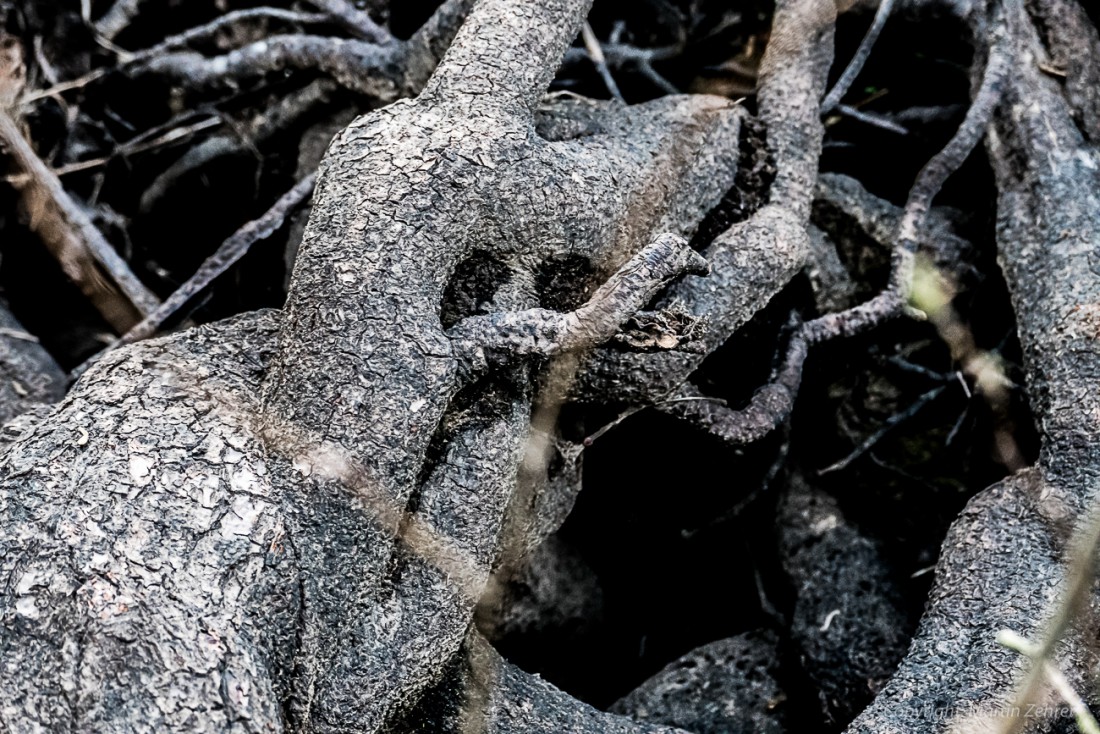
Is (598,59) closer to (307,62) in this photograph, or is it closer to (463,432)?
(307,62)

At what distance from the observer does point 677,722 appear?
1.45 meters

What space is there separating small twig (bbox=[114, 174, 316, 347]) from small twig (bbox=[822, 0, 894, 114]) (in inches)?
34.3

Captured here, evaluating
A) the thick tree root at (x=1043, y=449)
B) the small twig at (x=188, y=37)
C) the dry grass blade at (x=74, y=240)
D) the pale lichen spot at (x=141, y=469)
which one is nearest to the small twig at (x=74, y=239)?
the dry grass blade at (x=74, y=240)

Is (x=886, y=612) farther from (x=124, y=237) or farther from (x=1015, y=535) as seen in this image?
(x=124, y=237)

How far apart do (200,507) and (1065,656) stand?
98 cm

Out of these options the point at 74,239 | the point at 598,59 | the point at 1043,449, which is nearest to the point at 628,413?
the point at 1043,449

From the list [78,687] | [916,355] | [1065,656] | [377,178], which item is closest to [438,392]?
[377,178]

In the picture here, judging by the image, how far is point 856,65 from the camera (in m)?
1.70

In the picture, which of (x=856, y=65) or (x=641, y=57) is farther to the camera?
(x=641, y=57)

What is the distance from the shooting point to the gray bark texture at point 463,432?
905 mm

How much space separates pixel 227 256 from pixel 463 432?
0.71 metres

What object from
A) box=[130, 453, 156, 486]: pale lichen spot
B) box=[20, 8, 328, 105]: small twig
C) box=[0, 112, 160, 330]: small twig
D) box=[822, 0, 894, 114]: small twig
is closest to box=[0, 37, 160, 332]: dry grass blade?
box=[0, 112, 160, 330]: small twig

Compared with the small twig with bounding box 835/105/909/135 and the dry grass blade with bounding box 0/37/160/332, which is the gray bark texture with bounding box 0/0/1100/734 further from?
the dry grass blade with bounding box 0/37/160/332

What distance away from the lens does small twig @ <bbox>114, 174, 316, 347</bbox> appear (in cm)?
158
